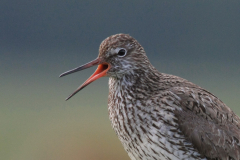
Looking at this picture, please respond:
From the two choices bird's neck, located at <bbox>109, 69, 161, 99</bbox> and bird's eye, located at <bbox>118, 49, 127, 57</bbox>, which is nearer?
bird's eye, located at <bbox>118, 49, 127, 57</bbox>

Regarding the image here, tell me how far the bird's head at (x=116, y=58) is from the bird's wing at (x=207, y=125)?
93cm

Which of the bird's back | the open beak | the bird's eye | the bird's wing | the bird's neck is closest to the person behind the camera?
the bird's back

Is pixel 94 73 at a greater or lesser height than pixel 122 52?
lesser

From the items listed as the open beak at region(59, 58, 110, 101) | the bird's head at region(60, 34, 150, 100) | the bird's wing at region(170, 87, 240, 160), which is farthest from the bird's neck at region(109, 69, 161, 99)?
the bird's wing at region(170, 87, 240, 160)

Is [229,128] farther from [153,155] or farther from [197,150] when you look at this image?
[153,155]

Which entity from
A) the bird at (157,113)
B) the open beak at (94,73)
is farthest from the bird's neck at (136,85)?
the open beak at (94,73)

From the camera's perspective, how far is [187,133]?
837 centimetres

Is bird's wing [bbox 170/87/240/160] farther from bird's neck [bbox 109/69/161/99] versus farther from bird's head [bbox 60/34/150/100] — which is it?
bird's head [bbox 60/34/150/100]

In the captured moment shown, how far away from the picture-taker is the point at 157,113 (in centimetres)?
836

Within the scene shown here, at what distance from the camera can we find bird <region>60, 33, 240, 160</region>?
8297 millimetres

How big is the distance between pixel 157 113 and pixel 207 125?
3.21 ft

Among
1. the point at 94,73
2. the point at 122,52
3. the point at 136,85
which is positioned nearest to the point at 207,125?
the point at 136,85

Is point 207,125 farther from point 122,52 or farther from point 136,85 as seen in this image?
point 122,52

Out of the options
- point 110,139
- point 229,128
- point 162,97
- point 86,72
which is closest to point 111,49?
point 162,97
